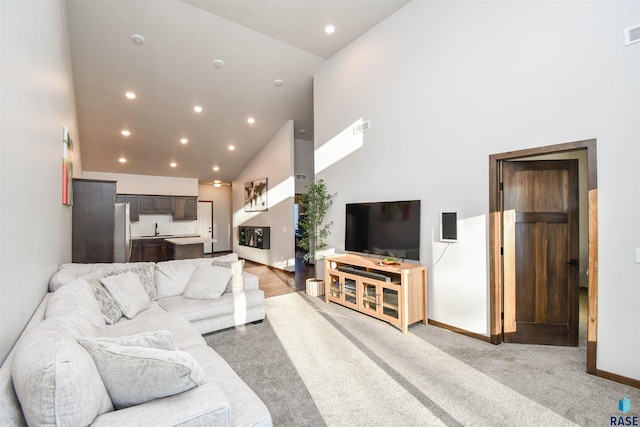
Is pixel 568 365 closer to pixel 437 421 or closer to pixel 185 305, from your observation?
pixel 437 421

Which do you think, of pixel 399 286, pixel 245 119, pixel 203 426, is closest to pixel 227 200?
pixel 245 119

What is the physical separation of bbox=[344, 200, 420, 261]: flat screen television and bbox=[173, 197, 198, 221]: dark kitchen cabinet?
6421mm

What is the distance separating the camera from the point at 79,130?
6.33 m

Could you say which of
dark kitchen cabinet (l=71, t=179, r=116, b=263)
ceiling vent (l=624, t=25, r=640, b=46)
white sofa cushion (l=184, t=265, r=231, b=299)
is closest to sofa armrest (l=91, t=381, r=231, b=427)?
white sofa cushion (l=184, t=265, r=231, b=299)

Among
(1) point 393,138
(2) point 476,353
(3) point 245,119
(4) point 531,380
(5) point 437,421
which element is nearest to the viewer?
(5) point 437,421

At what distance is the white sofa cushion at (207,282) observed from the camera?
3.46 m

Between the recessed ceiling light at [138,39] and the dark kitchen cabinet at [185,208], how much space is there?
5304 mm

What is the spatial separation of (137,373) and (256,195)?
24.3 feet

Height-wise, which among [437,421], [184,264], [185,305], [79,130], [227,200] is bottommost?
[437,421]

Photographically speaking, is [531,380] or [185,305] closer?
[531,380]

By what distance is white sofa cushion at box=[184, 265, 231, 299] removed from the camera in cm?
346

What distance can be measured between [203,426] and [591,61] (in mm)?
3760

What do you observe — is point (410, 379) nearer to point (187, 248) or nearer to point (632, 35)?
point (632, 35)

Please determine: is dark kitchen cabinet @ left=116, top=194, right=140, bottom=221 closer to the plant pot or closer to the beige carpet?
the plant pot
